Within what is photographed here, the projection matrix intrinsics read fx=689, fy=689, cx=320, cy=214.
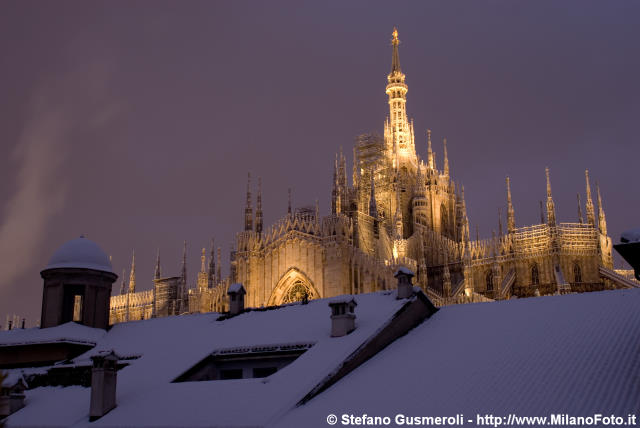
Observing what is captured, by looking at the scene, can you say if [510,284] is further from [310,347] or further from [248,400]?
[248,400]

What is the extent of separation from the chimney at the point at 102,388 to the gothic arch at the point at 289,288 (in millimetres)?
33720

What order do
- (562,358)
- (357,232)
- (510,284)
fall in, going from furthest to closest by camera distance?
(510,284) < (357,232) < (562,358)

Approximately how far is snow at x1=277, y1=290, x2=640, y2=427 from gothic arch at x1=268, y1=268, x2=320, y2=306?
1258 inches

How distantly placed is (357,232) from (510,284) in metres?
16.2

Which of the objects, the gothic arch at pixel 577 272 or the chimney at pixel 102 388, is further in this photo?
the gothic arch at pixel 577 272

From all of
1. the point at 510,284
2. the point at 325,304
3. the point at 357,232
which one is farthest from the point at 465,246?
the point at 325,304

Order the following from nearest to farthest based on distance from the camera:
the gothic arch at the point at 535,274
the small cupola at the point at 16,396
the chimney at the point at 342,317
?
1. the chimney at the point at 342,317
2. the small cupola at the point at 16,396
3. the gothic arch at the point at 535,274

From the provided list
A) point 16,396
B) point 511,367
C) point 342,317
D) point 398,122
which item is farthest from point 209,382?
point 398,122

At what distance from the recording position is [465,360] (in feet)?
78.0

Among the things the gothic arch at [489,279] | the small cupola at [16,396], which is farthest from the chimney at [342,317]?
the gothic arch at [489,279]

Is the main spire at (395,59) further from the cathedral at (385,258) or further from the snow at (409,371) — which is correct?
the snow at (409,371)

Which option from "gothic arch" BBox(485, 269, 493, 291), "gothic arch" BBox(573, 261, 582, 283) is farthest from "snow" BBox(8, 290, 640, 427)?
"gothic arch" BBox(485, 269, 493, 291)

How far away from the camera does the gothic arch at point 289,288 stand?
60625 millimetres

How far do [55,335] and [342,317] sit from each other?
19.9 m
